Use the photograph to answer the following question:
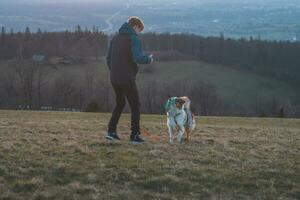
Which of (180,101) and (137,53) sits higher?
(137,53)

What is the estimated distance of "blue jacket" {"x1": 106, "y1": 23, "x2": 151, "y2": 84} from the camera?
39.2ft

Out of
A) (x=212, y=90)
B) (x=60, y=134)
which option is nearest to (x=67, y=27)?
(x=212, y=90)

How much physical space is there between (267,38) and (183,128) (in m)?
132

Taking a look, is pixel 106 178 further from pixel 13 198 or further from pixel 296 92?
pixel 296 92

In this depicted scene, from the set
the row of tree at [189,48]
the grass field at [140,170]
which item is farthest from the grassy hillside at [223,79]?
the grass field at [140,170]

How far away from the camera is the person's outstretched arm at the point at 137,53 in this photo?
11898 millimetres

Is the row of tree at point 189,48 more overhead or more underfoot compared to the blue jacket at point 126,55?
more overhead

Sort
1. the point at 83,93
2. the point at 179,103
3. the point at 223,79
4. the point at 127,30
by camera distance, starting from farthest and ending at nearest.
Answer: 1. the point at 223,79
2. the point at 83,93
3. the point at 179,103
4. the point at 127,30

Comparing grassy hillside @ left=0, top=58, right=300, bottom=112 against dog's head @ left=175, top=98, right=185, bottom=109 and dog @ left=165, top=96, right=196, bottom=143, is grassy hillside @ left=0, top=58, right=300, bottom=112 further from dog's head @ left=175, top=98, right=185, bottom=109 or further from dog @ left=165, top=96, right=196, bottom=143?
dog's head @ left=175, top=98, right=185, bottom=109

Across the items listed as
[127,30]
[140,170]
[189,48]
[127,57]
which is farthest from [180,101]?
[189,48]

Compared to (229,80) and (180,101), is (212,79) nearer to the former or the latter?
(229,80)

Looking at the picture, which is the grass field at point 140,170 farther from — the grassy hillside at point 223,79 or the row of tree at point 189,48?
the row of tree at point 189,48

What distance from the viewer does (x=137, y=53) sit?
39.1 feet

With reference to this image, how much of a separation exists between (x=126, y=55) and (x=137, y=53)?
0.27 metres
